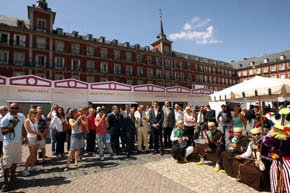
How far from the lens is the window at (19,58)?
2594 cm

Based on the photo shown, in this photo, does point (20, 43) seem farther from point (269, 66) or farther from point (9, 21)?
point (269, 66)

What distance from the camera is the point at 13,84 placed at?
11.7m

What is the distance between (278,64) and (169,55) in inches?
1423

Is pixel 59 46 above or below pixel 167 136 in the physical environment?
above

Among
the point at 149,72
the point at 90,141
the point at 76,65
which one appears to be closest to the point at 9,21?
the point at 76,65

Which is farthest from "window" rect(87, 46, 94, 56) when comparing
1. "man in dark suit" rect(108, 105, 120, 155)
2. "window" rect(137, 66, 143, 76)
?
"man in dark suit" rect(108, 105, 120, 155)

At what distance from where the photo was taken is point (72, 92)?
550 inches

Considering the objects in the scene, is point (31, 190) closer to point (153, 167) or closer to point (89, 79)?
point (153, 167)

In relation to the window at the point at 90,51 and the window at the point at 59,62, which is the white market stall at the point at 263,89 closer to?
the window at the point at 59,62

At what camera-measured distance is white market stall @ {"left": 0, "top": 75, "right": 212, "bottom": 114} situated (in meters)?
11.9

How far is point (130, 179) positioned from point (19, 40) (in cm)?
3174

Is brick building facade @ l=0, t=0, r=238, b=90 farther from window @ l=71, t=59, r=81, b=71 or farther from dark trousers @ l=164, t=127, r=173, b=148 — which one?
dark trousers @ l=164, t=127, r=173, b=148

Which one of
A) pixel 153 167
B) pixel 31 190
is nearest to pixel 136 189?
pixel 153 167

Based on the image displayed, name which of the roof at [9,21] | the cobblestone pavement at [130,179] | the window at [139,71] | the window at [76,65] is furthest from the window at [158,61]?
the cobblestone pavement at [130,179]
